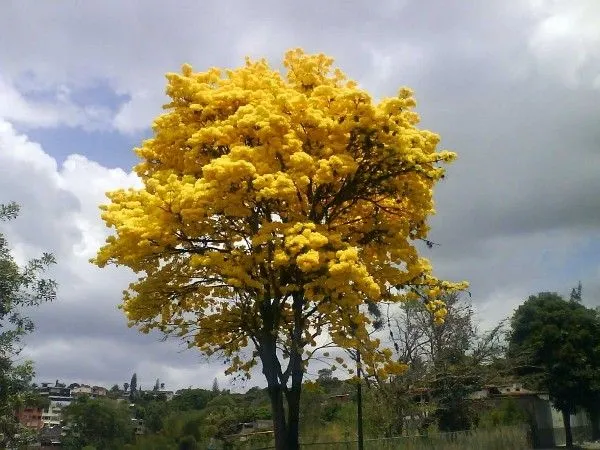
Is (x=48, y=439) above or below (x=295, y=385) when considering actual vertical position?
below

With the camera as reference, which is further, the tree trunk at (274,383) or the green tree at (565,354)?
the green tree at (565,354)

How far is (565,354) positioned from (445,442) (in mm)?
21512

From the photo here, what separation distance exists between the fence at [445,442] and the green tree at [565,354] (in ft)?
38.8

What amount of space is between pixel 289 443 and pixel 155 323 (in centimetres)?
470

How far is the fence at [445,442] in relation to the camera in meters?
19.9

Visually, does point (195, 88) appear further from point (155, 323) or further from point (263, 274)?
point (155, 323)

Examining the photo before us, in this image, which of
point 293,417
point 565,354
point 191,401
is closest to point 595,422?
point 565,354

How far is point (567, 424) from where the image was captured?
139ft

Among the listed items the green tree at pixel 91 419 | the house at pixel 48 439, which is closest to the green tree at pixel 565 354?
the green tree at pixel 91 419

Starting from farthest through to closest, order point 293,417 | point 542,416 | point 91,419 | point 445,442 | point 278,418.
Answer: point 542,416 → point 91,419 → point 445,442 → point 278,418 → point 293,417

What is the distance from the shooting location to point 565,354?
41094 millimetres

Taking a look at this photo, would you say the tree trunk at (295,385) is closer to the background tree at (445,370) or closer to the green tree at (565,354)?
the background tree at (445,370)

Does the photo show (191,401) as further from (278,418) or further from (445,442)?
(278,418)

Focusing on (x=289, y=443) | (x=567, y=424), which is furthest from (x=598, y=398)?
(x=289, y=443)
